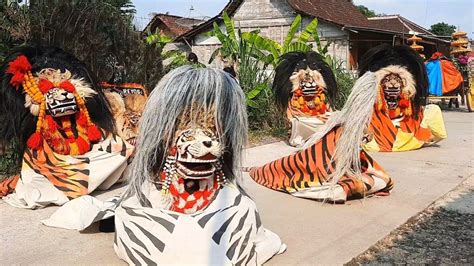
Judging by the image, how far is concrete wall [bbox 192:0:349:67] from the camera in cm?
1526

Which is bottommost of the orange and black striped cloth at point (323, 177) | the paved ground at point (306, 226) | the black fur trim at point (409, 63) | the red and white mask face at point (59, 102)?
the paved ground at point (306, 226)

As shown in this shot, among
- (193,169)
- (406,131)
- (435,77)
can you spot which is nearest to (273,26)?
(435,77)

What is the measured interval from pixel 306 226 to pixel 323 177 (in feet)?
2.12

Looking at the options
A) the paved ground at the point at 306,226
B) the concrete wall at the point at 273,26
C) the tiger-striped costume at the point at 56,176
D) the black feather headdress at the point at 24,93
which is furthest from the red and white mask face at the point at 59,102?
the concrete wall at the point at 273,26

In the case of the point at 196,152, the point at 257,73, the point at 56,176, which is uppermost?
the point at 257,73

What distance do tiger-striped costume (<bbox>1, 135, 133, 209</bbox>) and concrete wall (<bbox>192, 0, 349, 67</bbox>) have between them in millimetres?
11551

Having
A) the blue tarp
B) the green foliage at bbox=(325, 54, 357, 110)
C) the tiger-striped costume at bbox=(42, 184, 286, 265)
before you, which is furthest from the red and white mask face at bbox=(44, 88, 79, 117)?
the blue tarp

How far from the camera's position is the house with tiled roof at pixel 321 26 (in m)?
15.1

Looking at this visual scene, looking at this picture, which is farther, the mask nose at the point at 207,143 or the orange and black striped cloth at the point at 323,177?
the orange and black striped cloth at the point at 323,177

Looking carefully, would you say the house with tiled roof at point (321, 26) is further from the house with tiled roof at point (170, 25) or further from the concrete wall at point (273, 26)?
the house with tiled roof at point (170, 25)

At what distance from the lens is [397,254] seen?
3355 mm

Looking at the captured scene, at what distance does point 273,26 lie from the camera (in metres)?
17.0

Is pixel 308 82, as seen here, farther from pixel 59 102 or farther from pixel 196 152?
pixel 196 152

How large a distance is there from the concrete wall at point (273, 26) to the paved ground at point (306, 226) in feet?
32.7
